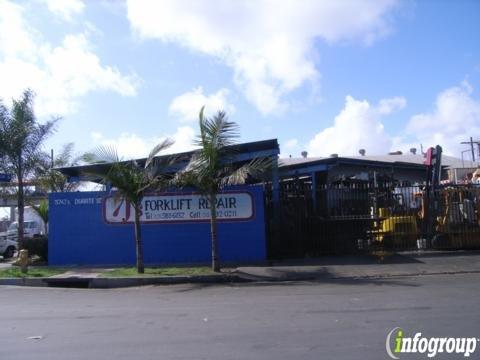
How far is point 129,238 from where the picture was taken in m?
17.2

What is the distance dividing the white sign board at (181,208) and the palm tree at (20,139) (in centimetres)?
370

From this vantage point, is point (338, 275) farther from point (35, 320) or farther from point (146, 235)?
point (35, 320)

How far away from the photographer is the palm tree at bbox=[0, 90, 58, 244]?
18.1 meters

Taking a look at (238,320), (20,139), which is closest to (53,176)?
(20,139)

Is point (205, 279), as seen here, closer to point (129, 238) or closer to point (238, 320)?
point (129, 238)

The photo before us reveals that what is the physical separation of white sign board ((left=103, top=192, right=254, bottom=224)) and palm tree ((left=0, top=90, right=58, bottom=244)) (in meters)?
3.70

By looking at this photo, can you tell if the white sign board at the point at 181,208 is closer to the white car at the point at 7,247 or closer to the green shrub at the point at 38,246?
the green shrub at the point at 38,246

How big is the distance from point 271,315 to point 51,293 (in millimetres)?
6349

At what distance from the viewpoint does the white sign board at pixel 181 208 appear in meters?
16.9

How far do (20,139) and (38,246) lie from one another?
384cm

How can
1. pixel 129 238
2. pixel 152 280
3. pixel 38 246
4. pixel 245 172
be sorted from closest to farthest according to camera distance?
pixel 152 280 < pixel 245 172 < pixel 129 238 < pixel 38 246

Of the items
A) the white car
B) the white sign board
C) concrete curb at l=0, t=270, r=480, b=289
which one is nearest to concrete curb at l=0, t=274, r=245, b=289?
concrete curb at l=0, t=270, r=480, b=289

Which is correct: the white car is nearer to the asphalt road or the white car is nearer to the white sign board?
the white sign board

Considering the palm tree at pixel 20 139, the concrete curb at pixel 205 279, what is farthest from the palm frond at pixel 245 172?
the palm tree at pixel 20 139
